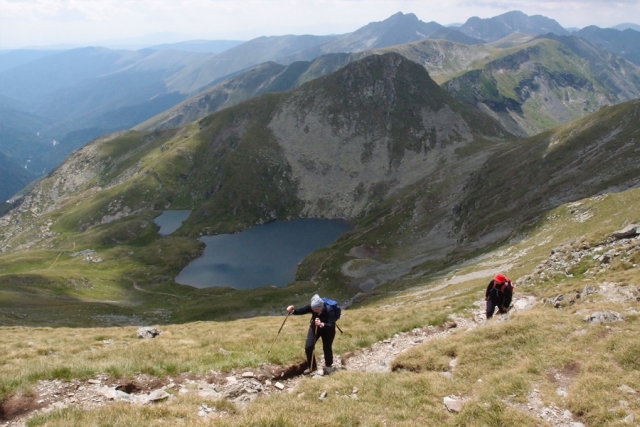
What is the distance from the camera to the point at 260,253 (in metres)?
158

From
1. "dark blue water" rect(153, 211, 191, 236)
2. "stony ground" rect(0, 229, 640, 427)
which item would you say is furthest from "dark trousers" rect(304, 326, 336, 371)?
"dark blue water" rect(153, 211, 191, 236)

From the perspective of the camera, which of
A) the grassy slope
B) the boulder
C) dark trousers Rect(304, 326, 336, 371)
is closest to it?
the grassy slope

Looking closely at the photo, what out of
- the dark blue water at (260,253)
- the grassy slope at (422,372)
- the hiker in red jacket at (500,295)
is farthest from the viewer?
the dark blue water at (260,253)

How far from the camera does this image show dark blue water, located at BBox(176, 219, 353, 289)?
133125 mm

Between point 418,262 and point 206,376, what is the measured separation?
313ft

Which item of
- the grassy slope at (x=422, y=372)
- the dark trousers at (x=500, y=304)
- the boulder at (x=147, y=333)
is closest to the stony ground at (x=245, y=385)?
the grassy slope at (x=422, y=372)

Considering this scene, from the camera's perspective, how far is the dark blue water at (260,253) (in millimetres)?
133125

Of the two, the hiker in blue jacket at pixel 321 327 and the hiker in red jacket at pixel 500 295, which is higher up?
the hiker in blue jacket at pixel 321 327

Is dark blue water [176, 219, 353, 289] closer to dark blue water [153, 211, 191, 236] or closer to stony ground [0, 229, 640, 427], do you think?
dark blue water [153, 211, 191, 236]

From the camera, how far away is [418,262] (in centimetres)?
10631

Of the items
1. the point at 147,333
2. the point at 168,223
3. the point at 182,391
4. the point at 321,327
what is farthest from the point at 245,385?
the point at 168,223

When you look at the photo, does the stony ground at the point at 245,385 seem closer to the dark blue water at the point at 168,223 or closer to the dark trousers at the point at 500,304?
the dark trousers at the point at 500,304

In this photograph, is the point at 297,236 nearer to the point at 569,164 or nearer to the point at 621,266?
the point at 569,164

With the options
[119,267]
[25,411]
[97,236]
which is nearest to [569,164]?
[25,411]
